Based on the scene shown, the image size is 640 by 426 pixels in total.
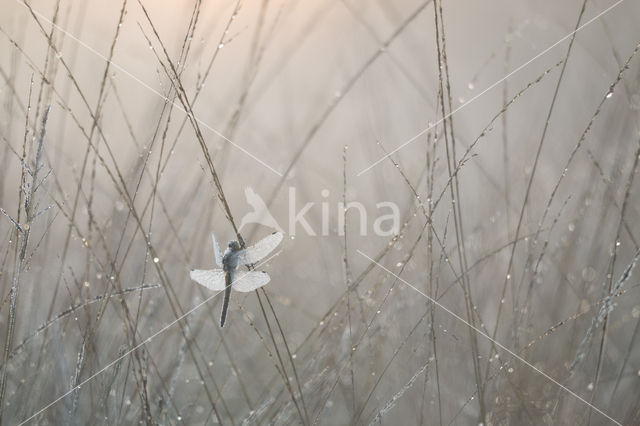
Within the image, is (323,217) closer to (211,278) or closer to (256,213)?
(256,213)

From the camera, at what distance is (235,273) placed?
1.57 m

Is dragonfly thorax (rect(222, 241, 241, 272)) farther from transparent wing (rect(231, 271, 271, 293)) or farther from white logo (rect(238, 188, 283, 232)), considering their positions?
white logo (rect(238, 188, 283, 232))

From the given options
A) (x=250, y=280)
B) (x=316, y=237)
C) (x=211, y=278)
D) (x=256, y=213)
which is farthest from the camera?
(x=256, y=213)

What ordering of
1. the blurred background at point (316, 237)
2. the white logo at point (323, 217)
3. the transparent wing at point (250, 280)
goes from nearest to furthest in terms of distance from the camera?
the blurred background at point (316, 237)
the transparent wing at point (250, 280)
the white logo at point (323, 217)

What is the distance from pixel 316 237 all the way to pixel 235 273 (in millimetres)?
751

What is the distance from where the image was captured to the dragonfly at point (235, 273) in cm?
148

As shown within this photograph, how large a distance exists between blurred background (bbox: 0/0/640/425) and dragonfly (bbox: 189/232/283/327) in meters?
0.05

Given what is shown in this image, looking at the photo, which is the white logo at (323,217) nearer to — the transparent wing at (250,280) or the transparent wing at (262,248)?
the transparent wing at (262,248)

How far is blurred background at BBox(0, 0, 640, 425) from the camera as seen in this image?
1283mm

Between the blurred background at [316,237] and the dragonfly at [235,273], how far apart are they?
5cm

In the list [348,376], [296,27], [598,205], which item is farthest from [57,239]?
[598,205]

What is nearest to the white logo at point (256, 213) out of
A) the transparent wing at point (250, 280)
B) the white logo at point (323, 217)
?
the white logo at point (323, 217)

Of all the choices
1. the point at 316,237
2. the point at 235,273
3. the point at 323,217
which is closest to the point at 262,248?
the point at 235,273

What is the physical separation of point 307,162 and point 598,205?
4.86 feet
